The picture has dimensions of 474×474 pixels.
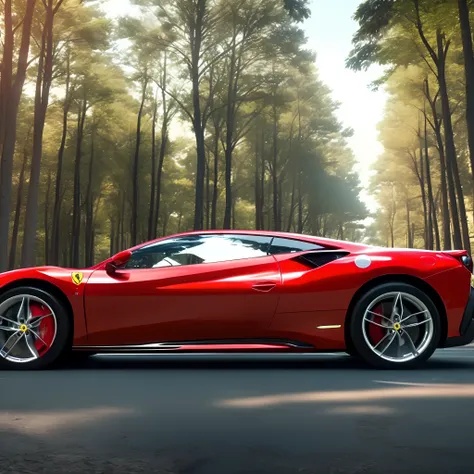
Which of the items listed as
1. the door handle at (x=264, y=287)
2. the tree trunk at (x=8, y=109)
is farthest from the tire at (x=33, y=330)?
the tree trunk at (x=8, y=109)

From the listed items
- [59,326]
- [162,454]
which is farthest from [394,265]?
[162,454]

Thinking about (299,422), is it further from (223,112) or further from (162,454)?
(223,112)

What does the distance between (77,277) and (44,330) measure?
536 millimetres

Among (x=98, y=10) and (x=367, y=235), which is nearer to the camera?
(x=98, y=10)

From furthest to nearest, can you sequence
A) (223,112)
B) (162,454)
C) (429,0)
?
(223,112)
(429,0)
(162,454)

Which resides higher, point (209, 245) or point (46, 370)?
point (209, 245)

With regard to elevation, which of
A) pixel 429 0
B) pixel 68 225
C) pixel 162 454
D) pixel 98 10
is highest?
pixel 98 10

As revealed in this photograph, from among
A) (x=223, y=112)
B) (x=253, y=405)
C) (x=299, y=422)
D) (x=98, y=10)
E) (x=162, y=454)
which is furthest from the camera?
(x=223, y=112)

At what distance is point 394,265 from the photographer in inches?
276

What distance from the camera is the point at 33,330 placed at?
7062mm

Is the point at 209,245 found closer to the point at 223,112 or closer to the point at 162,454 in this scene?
the point at 162,454

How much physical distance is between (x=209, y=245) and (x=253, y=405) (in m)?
2.20

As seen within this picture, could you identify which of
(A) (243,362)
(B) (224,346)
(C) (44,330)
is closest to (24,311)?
(C) (44,330)

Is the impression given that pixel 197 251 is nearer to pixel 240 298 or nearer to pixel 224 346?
pixel 240 298
